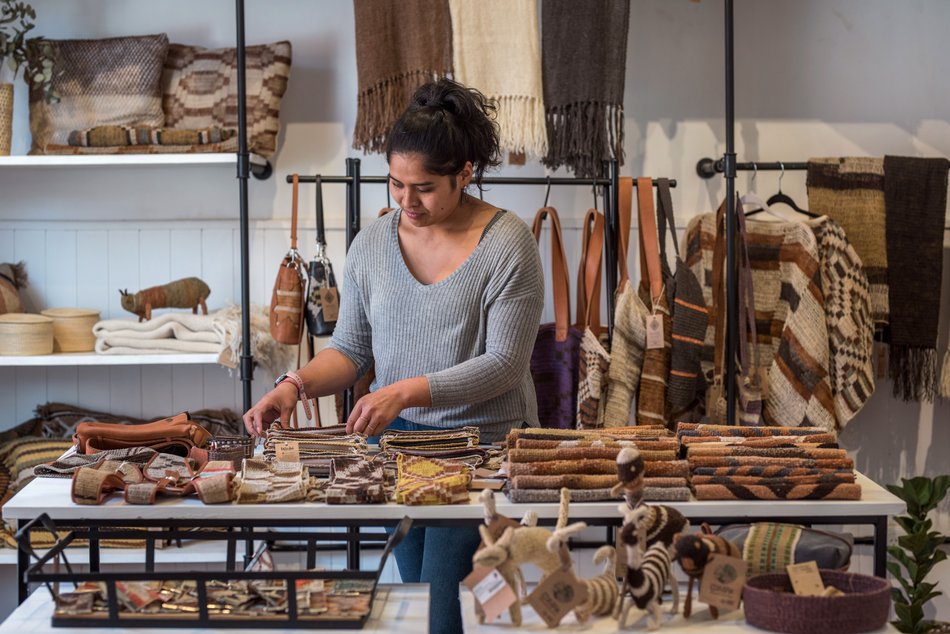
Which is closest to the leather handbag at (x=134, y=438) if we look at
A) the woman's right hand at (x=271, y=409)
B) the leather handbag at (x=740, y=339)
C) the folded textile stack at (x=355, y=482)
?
the woman's right hand at (x=271, y=409)

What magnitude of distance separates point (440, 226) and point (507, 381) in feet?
1.22

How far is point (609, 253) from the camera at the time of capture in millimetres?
3092

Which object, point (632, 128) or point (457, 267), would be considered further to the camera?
point (632, 128)

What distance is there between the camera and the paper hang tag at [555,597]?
4.99 feet

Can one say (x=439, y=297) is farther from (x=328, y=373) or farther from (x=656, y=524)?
(x=656, y=524)

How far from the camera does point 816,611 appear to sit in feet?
4.94

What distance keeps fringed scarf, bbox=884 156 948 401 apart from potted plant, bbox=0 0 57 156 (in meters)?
2.42

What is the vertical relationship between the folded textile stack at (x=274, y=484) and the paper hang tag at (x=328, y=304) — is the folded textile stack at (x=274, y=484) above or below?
below

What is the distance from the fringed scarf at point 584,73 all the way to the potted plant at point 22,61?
142 cm

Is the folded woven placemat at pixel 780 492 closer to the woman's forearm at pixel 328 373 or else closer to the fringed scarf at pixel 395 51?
the woman's forearm at pixel 328 373

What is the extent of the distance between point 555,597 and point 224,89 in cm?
216

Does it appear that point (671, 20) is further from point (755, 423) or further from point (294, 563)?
point (294, 563)

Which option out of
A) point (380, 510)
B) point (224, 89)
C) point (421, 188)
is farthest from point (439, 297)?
point (224, 89)

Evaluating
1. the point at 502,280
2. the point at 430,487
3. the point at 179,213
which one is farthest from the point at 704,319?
the point at 179,213
